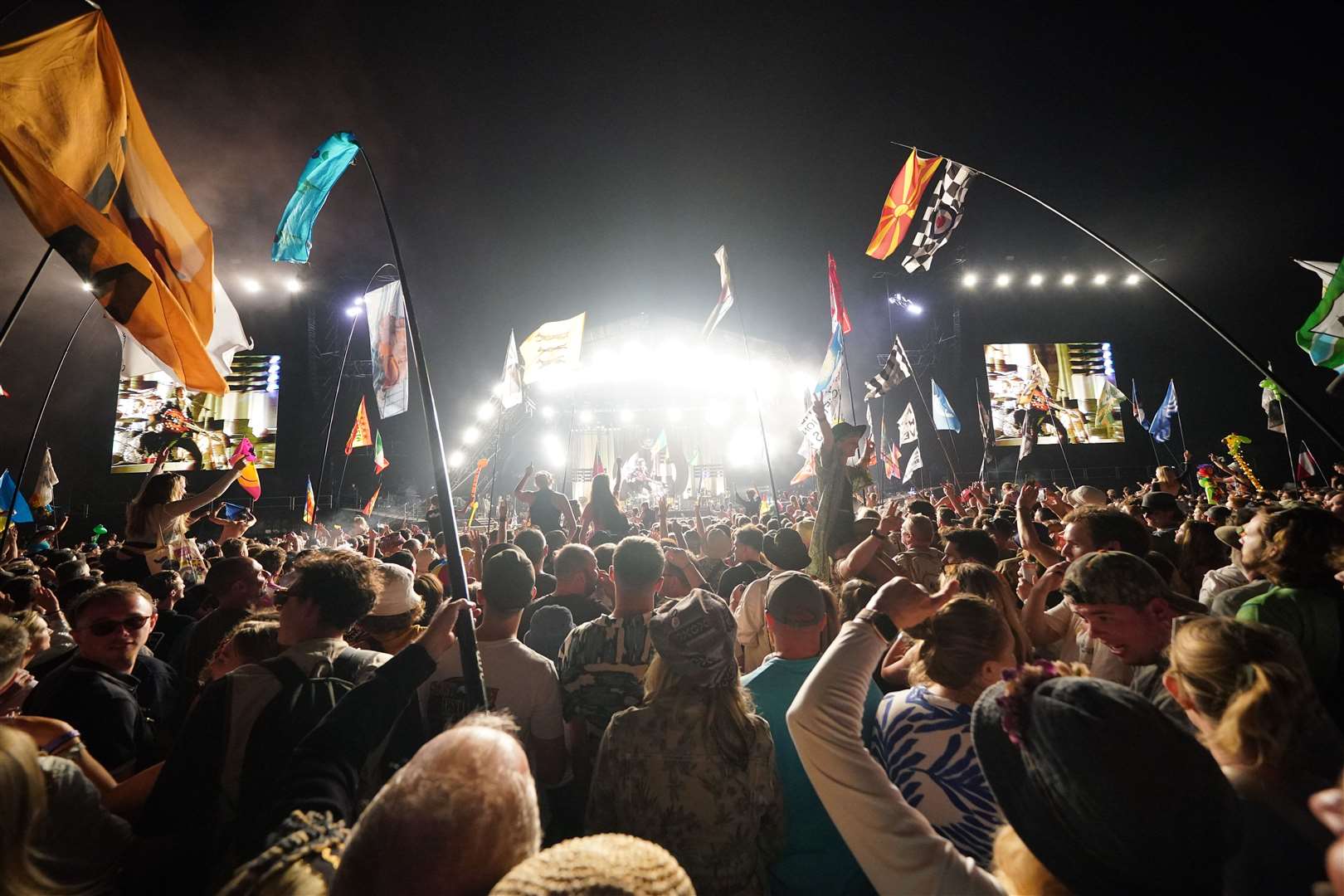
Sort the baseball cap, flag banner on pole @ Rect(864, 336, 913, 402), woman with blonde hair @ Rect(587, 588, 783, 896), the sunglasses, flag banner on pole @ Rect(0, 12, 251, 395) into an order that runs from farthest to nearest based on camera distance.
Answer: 1. flag banner on pole @ Rect(864, 336, 913, 402)
2. flag banner on pole @ Rect(0, 12, 251, 395)
3. the sunglasses
4. the baseball cap
5. woman with blonde hair @ Rect(587, 588, 783, 896)

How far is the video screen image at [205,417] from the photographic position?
77.9 feet

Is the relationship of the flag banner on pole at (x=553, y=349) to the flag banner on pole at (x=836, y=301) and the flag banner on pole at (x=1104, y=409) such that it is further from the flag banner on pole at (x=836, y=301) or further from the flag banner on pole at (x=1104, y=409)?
the flag banner on pole at (x=1104, y=409)

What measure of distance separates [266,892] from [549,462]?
4145 centimetres

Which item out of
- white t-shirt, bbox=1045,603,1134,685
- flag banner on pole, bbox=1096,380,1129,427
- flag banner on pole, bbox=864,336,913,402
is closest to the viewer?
white t-shirt, bbox=1045,603,1134,685

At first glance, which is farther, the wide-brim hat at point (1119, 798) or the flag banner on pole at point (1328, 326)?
the flag banner on pole at point (1328, 326)

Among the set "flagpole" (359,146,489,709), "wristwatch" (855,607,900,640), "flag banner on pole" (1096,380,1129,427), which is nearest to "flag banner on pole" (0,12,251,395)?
"flagpole" (359,146,489,709)

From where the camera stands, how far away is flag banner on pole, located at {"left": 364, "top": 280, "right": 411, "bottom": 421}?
8180mm

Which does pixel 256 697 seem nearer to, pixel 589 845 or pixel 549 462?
pixel 589 845

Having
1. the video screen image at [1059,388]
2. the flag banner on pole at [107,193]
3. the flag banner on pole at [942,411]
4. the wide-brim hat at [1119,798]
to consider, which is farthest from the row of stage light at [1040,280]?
the wide-brim hat at [1119,798]

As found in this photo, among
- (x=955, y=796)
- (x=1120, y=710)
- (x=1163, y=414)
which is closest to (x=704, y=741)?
(x=955, y=796)

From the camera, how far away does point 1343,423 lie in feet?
78.5

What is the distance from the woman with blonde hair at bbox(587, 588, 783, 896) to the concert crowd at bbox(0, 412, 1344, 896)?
1 centimetres

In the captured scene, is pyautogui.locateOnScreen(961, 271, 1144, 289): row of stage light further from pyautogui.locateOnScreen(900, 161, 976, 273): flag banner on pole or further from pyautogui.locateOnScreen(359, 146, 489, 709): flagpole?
pyautogui.locateOnScreen(359, 146, 489, 709): flagpole

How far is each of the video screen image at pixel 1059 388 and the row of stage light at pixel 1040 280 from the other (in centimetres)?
333
